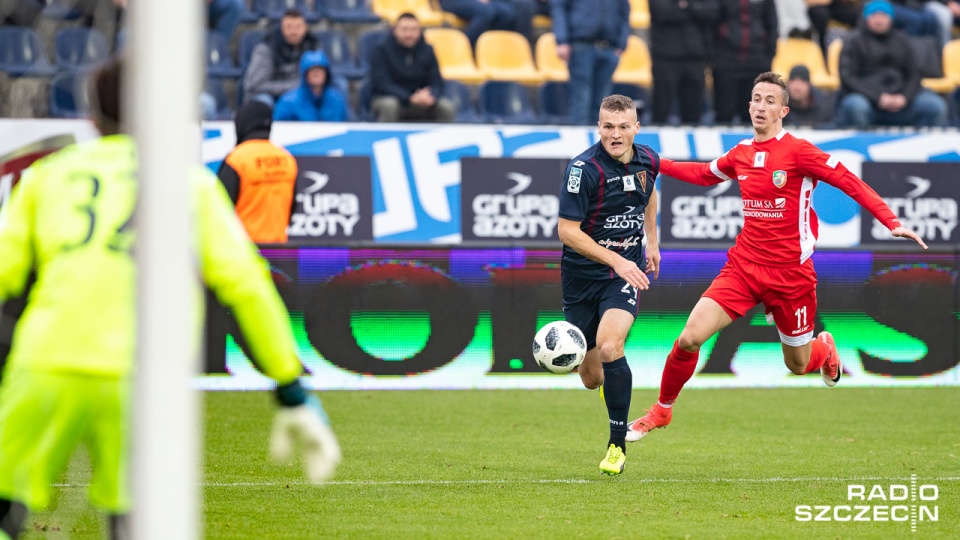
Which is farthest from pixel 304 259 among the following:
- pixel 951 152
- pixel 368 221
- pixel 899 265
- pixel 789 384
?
pixel 951 152

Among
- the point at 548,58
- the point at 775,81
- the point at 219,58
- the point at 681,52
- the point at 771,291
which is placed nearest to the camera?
the point at 775,81

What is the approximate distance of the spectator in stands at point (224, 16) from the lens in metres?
14.7

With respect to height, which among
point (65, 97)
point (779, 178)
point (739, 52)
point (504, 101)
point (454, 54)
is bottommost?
point (779, 178)

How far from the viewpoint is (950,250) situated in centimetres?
1147

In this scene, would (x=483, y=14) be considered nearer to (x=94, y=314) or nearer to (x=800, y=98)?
(x=800, y=98)

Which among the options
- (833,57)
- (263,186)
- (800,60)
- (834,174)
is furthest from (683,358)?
(833,57)

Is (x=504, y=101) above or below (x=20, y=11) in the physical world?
below

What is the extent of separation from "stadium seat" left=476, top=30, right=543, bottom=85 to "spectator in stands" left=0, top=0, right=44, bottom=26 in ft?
16.8

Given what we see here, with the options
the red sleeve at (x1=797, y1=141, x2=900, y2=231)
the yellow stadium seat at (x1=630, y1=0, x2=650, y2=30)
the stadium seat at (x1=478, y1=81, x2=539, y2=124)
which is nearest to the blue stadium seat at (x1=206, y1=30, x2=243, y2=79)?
the stadium seat at (x1=478, y1=81, x2=539, y2=124)

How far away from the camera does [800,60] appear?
1666 cm

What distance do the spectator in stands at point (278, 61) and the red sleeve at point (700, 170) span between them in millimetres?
6224

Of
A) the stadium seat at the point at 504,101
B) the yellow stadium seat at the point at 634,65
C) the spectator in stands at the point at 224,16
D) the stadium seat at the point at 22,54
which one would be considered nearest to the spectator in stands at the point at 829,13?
the yellow stadium seat at the point at 634,65

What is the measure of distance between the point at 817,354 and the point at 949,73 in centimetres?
970

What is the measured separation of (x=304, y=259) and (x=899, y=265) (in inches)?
197
